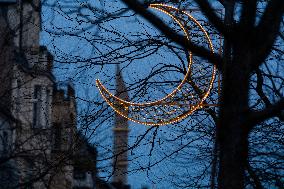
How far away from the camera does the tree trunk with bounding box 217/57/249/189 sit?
30.2ft

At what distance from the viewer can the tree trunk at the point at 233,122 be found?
920cm

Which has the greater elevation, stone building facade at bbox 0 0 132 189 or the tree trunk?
stone building facade at bbox 0 0 132 189

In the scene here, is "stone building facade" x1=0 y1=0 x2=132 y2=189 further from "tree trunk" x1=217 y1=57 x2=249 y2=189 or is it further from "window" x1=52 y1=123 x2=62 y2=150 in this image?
"tree trunk" x1=217 y1=57 x2=249 y2=189

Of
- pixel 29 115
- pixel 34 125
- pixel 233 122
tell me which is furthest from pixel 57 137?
pixel 233 122

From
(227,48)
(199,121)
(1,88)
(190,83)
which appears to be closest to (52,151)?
(1,88)

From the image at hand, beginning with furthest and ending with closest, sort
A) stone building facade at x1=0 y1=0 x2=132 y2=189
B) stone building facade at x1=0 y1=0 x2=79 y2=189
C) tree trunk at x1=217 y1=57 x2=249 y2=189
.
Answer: stone building facade at x1=0 y1=0 x2=79 y2=189 < stone building facade at x1=0 y1=0 x2=132 y2=189 < tree trunk at x1=217 y1=57 x2=249 y2=189

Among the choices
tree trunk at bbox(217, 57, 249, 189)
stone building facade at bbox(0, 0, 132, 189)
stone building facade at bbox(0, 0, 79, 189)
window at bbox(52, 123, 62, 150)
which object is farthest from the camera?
window at bbox(52, 123, 62, 150)

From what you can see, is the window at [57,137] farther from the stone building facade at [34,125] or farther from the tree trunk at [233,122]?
the tree trunk at [233,122]

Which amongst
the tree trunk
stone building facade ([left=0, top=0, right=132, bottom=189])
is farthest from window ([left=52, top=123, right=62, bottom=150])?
the tree trunk

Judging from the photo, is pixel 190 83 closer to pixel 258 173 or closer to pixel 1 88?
pixel 258 173

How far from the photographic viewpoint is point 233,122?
9195 millimetres

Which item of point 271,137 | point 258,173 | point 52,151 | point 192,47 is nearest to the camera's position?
point 192,47

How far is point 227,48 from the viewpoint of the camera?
973 cm

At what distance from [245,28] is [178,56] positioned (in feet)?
29.6
